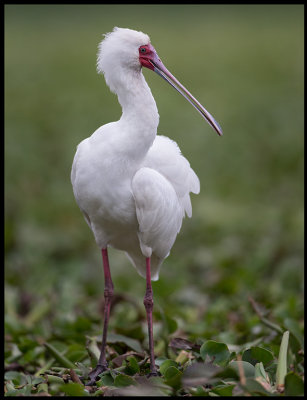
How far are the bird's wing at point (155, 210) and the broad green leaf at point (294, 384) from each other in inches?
46.1

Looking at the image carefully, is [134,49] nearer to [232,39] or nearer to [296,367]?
[296,367]

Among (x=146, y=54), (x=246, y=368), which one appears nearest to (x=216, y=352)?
(x=246, y=368)

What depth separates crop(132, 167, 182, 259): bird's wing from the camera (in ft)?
13.3

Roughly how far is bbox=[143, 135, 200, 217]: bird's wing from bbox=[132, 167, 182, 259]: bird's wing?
2.9 inches

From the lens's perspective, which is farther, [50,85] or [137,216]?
[50,85]

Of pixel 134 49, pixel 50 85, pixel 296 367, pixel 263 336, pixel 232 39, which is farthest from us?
pixel 232 39

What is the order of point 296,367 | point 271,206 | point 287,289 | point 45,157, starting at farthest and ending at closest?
point 45,157 → point 271,206 → point 287,289 → point 296,367

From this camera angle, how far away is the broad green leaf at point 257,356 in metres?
4.08

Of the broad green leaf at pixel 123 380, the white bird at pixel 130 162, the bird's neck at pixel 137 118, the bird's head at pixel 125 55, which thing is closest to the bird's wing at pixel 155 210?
the white bird at pixel 130 162

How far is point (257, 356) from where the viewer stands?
4.11m

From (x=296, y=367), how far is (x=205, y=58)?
14950 millimetres

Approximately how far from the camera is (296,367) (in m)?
4.49

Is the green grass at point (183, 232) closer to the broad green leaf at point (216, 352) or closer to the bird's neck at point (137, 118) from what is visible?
the broad green leaf at point (216, 352)

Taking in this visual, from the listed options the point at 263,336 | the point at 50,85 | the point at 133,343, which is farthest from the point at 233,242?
the point at 50,85
